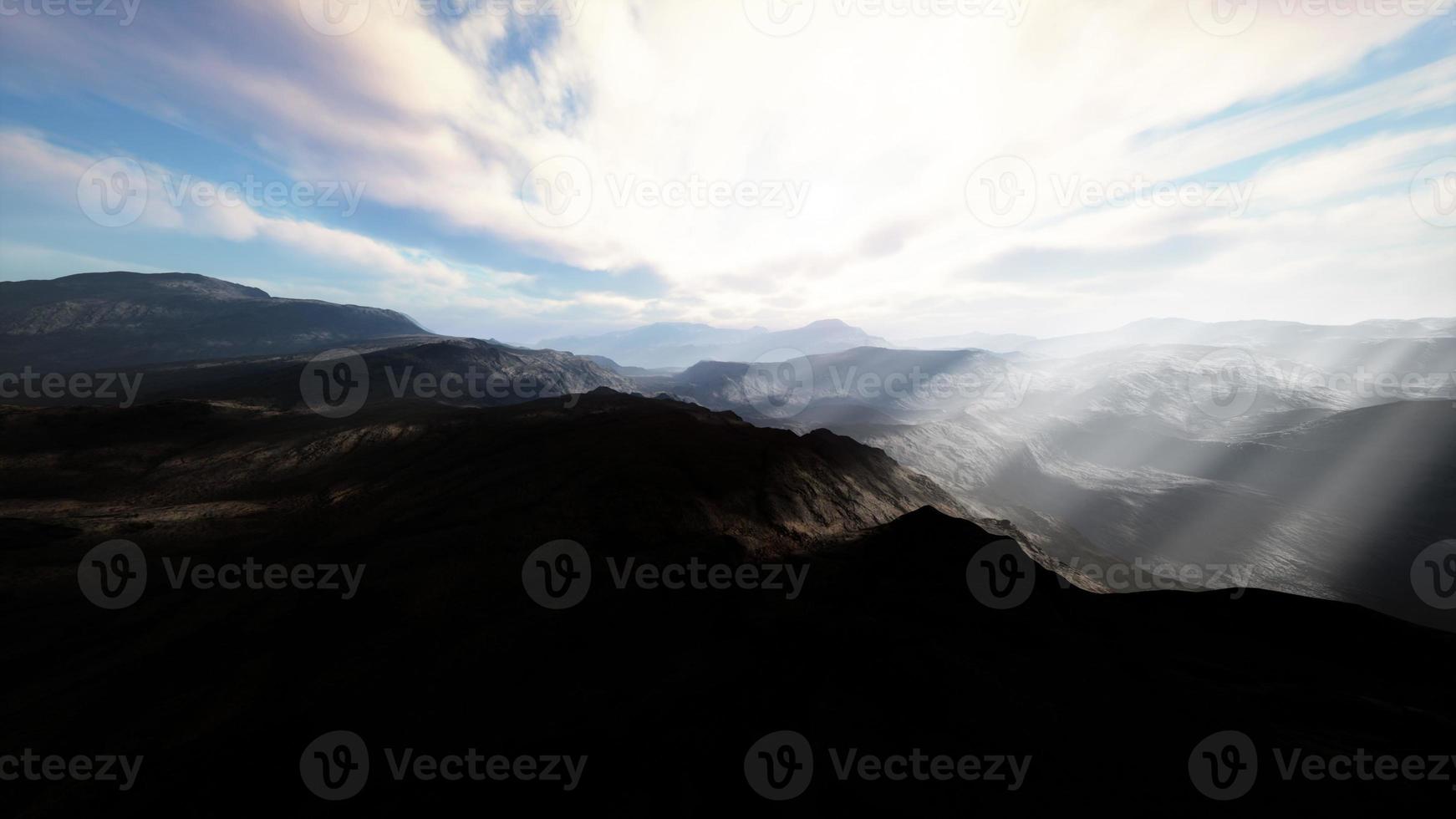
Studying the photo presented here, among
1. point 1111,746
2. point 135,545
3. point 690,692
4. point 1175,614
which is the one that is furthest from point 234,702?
point 1175,614

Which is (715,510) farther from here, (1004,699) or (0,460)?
(0,460)
